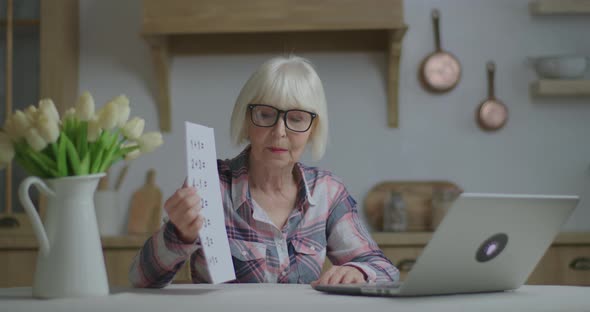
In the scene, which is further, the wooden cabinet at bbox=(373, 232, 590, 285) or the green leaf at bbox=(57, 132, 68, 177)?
the wooden cabinet at bbox=(373, 232, 590, 285)

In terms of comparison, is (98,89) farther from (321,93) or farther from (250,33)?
(321,93)

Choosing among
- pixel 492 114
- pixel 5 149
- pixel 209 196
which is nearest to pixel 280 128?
pixel 209 196

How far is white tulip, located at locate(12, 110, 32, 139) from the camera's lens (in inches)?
47.3

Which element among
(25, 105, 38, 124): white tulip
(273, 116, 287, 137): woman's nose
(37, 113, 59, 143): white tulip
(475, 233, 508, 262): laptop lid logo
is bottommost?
(475, 233, 508, 262): laptop lid logo

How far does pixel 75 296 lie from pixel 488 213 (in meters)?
0.62

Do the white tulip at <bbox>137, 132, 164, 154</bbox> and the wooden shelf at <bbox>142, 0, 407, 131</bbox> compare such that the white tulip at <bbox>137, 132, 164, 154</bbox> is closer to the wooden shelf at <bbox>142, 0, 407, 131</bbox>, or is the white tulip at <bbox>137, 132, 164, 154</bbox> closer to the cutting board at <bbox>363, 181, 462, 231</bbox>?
the wooden shelf at <bbox>142, 0, 407, 131</bbox>

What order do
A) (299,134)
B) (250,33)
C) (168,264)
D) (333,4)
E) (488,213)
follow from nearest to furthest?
(488,213)
(168,264)
(299,134)
(333,4)
(250,33)

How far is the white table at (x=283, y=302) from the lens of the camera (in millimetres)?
1070

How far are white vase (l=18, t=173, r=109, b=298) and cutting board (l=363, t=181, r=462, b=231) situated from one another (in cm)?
226

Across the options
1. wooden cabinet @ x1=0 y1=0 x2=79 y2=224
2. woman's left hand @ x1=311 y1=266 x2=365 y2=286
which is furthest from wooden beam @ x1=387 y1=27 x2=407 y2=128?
woman's left hand @ x1=311 y1=266 x2=365 y2=286

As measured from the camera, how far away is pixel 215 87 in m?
3.48

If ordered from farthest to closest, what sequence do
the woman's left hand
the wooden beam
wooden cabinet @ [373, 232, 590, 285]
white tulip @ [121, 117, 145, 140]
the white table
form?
the wooden beam, wooden cabinet @ [373, 232, 590, 285], the woman's left hand, white tulip @ [121, 117, 145, 140], the white table

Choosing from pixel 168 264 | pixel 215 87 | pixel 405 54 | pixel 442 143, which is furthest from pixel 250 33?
pixel 168 264

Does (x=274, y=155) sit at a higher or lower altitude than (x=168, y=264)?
higher
